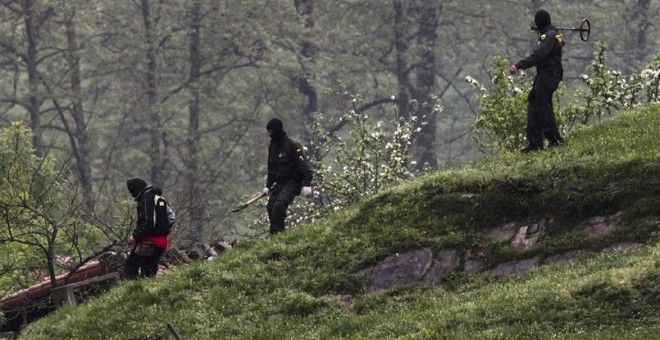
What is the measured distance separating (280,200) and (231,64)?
3830cm

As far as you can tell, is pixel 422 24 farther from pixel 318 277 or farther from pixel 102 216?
pixel 318 277

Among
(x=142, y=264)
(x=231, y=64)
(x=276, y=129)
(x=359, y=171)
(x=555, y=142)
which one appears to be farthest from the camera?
(x=231, y=64)

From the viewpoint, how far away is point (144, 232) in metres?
19.0

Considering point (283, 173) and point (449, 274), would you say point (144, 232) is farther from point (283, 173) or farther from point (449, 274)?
point (449, 274)

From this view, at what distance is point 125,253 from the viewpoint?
22.6 meters

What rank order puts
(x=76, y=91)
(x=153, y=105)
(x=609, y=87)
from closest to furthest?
1. (x=609, y=87)
2. (x=76, y=91)
3. (x=153, y=105)

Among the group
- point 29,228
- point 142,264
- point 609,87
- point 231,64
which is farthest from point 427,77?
point 142,264

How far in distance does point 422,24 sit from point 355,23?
390 centimetres

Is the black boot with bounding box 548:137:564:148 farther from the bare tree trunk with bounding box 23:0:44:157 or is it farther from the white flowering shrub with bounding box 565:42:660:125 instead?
the bare tree trunk with bounding box 23:0:44:157

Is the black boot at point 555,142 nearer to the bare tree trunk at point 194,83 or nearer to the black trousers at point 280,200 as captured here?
the black trousers at point 280,200

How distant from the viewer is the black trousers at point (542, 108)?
19.7 m

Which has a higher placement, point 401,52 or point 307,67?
point 307,67

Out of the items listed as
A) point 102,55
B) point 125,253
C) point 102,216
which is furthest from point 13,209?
point 102,55

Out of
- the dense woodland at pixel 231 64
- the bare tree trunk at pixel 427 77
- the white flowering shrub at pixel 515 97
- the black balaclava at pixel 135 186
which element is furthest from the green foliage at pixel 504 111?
the bare tree trunk at pixel 427 77
